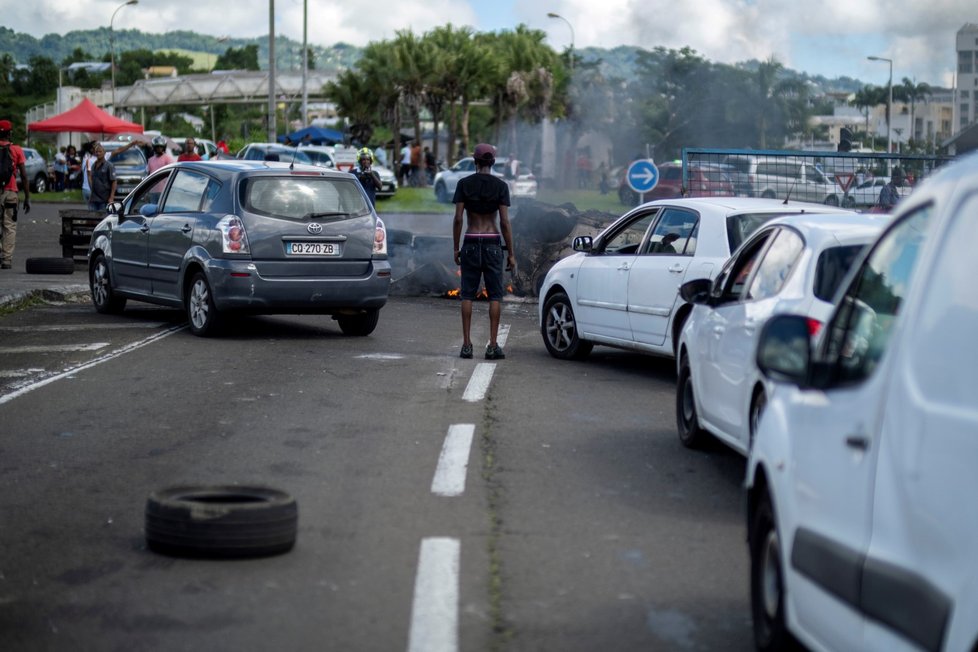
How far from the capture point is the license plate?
1366 centimetres

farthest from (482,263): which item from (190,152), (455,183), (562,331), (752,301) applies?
(455,183)

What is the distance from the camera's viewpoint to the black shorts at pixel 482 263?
12.6m

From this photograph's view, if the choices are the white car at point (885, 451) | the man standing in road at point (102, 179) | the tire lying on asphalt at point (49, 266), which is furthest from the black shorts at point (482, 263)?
the man standing in road at point (102, 179)

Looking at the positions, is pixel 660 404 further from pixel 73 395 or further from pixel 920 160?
pixel 920 160

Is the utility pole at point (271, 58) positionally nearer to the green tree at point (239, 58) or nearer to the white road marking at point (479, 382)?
the white road marking at point (479, 382)

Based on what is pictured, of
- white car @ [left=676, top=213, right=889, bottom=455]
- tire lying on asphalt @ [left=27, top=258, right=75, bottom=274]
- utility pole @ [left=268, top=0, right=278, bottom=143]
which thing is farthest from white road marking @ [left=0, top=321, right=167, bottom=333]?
utility pole @ [left=268, top=0, right=278, bottom=143]

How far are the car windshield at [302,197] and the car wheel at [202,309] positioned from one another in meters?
0.89

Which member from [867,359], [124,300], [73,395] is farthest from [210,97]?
[867,359]

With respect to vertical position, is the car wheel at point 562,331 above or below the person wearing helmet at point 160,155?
below

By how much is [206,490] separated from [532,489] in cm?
179

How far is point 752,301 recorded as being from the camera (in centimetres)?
743

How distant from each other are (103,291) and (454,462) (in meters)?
9.49

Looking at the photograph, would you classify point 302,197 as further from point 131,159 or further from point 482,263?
point 131,159

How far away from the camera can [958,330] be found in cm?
315
